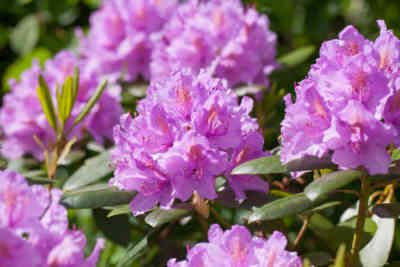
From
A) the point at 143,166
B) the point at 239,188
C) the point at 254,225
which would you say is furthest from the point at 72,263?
the point at 254,225

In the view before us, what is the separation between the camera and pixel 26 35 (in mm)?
2873

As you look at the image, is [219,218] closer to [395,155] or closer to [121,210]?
[121,210]

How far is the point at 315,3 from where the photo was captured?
9.14 ft

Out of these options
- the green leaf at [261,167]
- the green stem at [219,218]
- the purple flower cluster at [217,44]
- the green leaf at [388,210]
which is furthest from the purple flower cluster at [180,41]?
the green leaf at [388,210]

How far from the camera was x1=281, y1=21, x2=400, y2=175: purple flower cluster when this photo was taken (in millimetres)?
982

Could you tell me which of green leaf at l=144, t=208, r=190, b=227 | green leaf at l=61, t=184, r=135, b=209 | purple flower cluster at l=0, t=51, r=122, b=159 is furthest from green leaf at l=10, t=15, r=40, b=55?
green leaf at l=144, t=208, r=190, b=227

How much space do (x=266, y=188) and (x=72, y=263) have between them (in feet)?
1.48

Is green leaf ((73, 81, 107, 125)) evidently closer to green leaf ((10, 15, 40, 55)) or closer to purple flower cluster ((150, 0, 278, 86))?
purple flower cluster ((150, 0, 278, 86))

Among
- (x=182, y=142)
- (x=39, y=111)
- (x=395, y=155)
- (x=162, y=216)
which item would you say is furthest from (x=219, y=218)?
(x=39, y=111)

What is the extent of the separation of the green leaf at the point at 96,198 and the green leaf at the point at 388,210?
463 millimetres

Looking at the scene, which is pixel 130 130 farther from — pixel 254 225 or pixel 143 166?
pixel 254 225

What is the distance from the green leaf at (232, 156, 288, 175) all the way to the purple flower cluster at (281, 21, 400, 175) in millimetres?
36

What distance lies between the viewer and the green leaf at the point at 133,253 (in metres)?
1.22

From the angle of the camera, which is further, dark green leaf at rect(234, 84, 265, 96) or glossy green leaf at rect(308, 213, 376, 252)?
dark green leaf at rect(234, 84, 265, 96)
